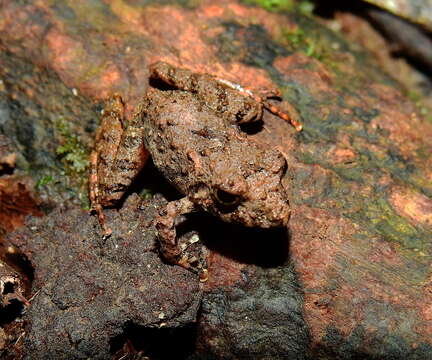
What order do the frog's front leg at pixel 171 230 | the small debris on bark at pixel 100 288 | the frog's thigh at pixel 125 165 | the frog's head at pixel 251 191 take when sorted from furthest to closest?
the frog's thigh at pixel 125 165, the frog's front leg at pixel 171 230, the small debris on bark at pixel 100 288, the frog's head at pixel 251 191

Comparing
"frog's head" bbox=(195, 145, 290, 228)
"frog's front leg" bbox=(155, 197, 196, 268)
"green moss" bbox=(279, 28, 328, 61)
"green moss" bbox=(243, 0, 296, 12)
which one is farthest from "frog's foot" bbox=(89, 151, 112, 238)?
"green moss" bbox=(243, 0, 296, 12)

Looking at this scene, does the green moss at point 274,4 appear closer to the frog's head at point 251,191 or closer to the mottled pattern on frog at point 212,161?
the mottled pattern on frog at point 212,161

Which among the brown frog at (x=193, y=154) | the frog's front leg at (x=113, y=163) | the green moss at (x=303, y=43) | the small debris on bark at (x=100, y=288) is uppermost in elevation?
the green moss at (x=303, y=43)

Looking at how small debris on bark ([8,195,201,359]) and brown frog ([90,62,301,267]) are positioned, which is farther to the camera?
small debris on bark ([8,195,201,359])

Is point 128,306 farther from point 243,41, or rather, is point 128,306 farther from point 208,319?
point 243,41

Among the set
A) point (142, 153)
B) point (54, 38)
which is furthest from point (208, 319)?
point (54, 38)

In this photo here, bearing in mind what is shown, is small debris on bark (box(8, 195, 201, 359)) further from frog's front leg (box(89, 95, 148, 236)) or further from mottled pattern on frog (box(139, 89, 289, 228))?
mottled pattern on frog (box(139, 89, 289, 228))

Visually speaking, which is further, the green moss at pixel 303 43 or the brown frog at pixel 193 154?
the green moss at pixel 303 43

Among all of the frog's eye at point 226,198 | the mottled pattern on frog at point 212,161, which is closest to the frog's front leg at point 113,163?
the mottled pattern on frog at point 212,161

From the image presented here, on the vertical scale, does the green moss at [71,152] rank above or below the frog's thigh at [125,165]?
below
